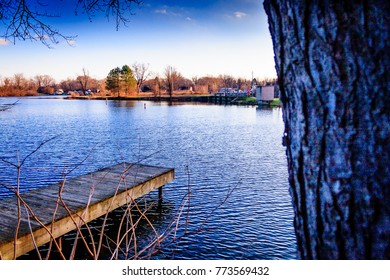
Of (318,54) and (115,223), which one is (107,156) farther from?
(318,54)

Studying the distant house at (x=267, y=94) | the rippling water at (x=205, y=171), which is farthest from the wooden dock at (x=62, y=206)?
the distant house at (x=267, y=94)

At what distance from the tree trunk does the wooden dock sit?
2.30m

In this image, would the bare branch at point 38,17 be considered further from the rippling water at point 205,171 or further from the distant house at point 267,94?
the distant house at point 267,94

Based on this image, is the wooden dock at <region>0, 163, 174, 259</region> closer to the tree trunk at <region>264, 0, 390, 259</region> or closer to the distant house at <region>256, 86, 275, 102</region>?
the tree trunk at <region>264, 0, 390, 259</region>

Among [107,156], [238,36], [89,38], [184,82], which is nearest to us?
[89,38]

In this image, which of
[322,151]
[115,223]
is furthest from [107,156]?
[322,151]

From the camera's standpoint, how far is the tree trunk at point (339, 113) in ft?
2.65

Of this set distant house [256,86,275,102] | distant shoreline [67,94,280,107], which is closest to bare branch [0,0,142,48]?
distant house [256,86,275,102]

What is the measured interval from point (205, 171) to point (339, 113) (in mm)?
9809

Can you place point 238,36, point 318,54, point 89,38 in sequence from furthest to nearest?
point 238,36 < point 89,38 < point 318,54

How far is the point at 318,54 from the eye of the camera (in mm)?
853

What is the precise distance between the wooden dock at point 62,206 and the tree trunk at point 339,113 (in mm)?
2297

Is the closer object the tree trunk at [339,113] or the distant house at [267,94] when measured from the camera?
the tree trunk at [339,113]
